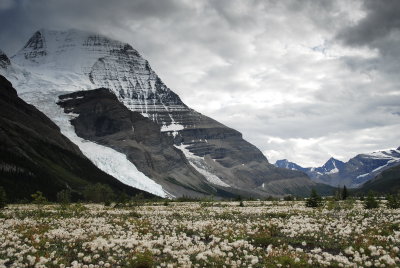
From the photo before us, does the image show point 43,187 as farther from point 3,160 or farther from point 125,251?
point 125,251

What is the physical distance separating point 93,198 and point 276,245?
10118 centimetres

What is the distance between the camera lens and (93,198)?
114312 mm

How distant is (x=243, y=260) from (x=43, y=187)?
186 meters

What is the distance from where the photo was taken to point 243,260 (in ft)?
53.9

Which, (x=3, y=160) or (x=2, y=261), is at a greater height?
(x=3, y=160)

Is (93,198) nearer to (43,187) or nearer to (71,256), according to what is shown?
(43,187)

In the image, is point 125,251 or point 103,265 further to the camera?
point 125,251

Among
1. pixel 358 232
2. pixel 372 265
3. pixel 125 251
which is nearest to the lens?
pixel 372 265

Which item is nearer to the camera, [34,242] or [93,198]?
[34,242]

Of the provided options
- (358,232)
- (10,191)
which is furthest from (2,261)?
(10,191)

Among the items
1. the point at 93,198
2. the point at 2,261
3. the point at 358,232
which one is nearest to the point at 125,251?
the point at 2,261

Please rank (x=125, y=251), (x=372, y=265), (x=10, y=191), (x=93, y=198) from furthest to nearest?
(x=10, y=191) → (x=93, y=198) → (x=125, y=251) → (x=372, y=265)

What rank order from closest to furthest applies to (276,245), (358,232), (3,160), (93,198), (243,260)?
(243,260), (276,245), (358,232), (93,198), (3,160)

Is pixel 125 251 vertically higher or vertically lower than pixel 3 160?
lower
